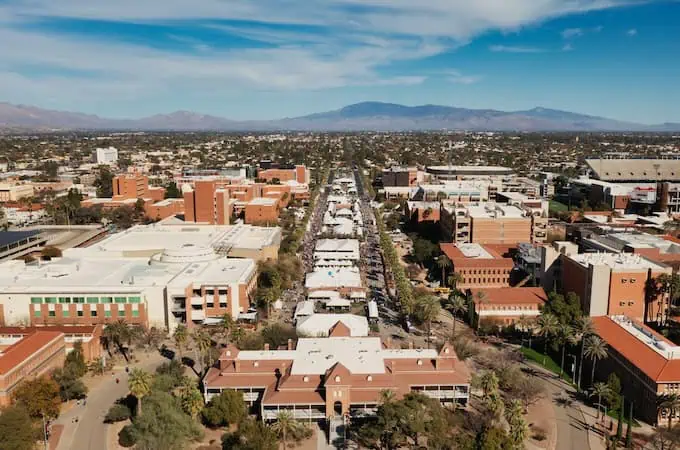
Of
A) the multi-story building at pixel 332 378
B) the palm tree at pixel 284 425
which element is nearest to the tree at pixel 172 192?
the multi-story building at pixel 332 378

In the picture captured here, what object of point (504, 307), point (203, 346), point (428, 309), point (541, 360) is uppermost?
point (428, 309)

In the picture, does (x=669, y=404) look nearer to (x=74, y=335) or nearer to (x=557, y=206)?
(x=74, y=335)

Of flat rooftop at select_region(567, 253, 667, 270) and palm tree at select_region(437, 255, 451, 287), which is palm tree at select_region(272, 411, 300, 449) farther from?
palm tree at select_region(437, 255, 451, 287)

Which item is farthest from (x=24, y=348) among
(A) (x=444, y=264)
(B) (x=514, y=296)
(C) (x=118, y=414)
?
(A) (x=444, y=264)

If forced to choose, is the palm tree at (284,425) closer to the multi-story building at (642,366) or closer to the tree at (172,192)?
the multi-story building at (642,366)

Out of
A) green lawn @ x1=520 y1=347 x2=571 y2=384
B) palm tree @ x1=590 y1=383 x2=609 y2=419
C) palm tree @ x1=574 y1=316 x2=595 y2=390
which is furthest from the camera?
green lawn @ x1=520 y1=347 x2=571 y2=384

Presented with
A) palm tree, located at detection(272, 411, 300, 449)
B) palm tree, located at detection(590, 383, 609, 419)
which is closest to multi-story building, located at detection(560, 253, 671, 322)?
palm tree, located at detection(590, 383, 609, 419)
